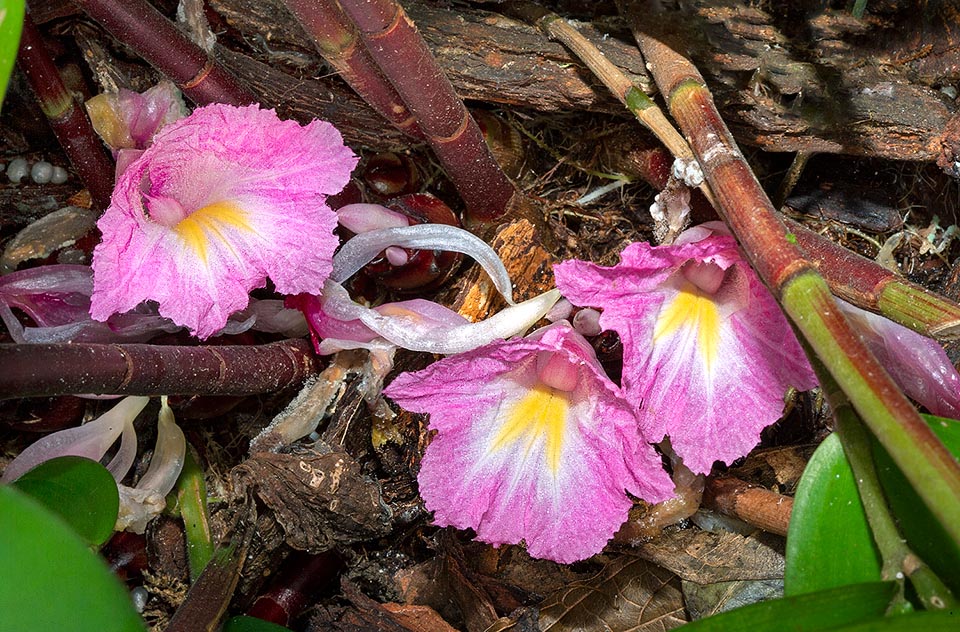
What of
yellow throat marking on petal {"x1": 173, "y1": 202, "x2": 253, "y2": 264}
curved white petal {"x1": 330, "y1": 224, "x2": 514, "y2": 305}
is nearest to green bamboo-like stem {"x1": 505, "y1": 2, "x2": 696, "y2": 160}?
curved white petal {"x1": 330, "y1": 224, "x2": 514, "y2": 305}

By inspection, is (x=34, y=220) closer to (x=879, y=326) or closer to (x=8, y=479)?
(x=8, y=479)

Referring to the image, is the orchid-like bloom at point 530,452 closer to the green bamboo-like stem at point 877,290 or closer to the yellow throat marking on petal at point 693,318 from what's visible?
the yellow throat marking on petal at point 693,318

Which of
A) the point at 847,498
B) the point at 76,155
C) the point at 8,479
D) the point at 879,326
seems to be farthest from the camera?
the point at 76,155

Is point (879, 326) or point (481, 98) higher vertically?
point (481, 98)

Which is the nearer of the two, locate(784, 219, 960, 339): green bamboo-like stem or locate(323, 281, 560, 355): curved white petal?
locate(784, 219, 960, 339): green bamboo-like stem

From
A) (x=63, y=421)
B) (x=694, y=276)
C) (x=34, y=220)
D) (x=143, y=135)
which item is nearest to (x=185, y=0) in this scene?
(x=143, y=135)

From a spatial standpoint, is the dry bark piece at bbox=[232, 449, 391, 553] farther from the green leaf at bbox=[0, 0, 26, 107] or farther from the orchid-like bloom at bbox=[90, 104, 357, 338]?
the green leaf at bbox=[0, 0, 26, 107]
